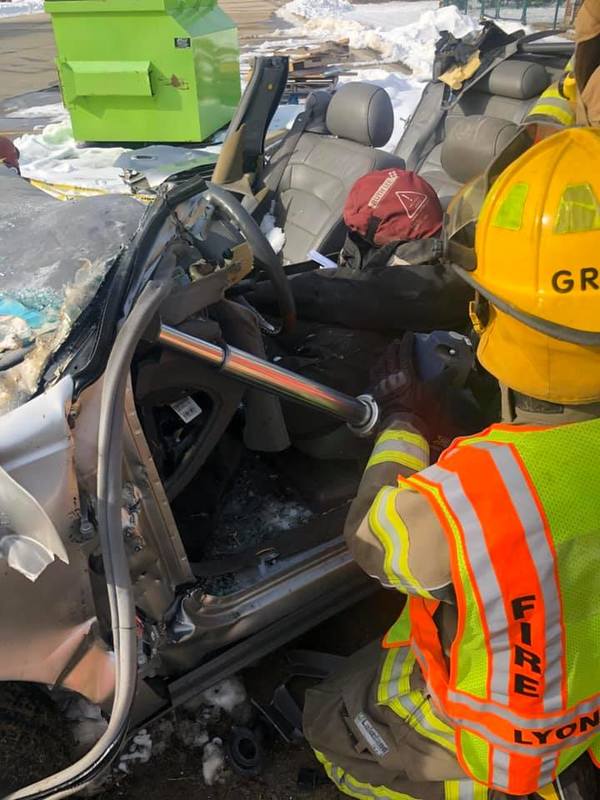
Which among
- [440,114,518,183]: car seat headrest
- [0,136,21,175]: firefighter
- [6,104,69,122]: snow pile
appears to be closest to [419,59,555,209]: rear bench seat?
[440,114,518,183]: car seat headrest

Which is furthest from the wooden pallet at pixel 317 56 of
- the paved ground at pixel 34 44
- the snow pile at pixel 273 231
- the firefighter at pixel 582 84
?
the firefighter at pixel 582 84

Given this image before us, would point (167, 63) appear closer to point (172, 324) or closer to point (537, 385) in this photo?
point (172, 324)

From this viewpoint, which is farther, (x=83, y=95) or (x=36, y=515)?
(x=83, y=95)

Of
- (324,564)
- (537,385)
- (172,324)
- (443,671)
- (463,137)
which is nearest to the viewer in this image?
(537,385)

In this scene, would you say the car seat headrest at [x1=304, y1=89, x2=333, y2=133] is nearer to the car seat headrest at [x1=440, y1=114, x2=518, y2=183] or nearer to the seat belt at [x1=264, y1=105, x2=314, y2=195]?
the seat belt at [x1=264, y1=105, x2=314, y2=195]

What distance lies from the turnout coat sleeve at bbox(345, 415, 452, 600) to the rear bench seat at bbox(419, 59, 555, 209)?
105 inches

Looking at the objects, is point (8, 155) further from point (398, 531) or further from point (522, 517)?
point (522, 517)

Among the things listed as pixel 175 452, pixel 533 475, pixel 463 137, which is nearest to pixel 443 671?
pixel 533 475

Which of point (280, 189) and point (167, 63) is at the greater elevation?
point (167, 63)

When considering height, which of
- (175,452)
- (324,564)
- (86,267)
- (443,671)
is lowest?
(324,564)

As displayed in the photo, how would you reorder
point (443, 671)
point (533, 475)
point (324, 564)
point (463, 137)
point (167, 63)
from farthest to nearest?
1. point (167, 63)
2. point (463, 137)
3. point (324, 564)
4. point (443, 671)
5. point (533, 475)

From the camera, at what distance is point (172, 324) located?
1617 millimetres

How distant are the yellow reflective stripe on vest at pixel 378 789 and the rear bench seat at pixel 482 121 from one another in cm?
296

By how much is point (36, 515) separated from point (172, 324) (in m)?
0.54
